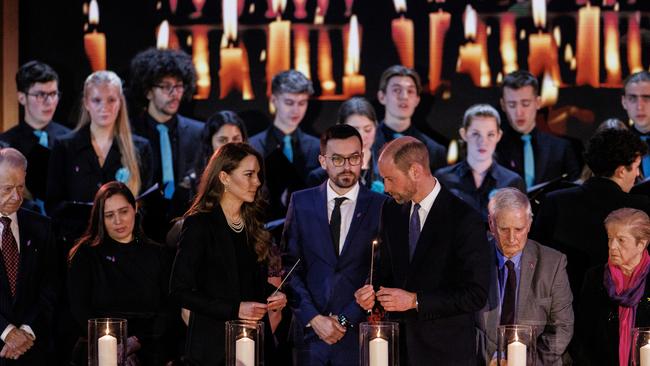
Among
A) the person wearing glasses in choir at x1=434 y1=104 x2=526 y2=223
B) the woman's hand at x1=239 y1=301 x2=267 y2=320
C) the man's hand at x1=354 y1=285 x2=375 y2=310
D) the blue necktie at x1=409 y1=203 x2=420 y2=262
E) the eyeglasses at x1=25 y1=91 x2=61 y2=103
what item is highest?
the eyeglasses at x1=25 y1=91 x2=61 y2=103

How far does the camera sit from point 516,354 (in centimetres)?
337

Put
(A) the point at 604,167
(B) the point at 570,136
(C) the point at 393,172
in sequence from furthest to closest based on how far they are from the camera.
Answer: (B) the point at 570,136 < (A) the point at 604,167 < (C) the point at 393,172

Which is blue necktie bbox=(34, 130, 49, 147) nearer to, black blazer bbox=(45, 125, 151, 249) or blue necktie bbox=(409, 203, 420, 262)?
black blazer bbox=(45, 125, 151, 249)

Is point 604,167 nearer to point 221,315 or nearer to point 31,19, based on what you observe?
point 221,315

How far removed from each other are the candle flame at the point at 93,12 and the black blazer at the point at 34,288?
2.02 meters

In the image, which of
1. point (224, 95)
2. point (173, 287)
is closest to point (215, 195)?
point (173, 287)

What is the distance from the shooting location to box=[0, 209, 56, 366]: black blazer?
520 centimetres

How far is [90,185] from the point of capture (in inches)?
240

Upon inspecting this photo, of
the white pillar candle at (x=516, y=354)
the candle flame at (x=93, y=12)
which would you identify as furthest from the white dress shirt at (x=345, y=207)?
the candle flame at (x=93, y=12)

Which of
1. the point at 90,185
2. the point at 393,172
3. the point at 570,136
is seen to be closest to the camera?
the point at 393,172

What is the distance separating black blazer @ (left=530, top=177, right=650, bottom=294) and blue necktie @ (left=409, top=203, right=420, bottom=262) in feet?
4.13

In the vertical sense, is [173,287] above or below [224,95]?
below

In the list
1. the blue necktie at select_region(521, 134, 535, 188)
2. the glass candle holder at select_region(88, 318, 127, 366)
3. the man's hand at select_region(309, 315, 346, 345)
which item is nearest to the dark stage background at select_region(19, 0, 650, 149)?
the blue necktie at select_region(521, 134, 535, 188)

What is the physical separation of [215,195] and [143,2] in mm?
2859
